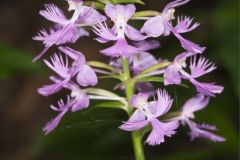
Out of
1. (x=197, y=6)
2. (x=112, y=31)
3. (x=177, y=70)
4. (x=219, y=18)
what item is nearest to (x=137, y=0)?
(x=112, y=31)

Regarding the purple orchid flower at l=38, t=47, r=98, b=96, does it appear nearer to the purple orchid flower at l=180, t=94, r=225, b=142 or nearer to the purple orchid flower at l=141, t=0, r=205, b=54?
the purple orchid flower at l=141, t=0, r=205, b=54

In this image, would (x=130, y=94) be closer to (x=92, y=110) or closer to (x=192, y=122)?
(x=192, y=122)

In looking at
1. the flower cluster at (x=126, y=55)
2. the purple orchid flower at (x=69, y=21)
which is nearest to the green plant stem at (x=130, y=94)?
the flower cluster at (x=126, y=55)

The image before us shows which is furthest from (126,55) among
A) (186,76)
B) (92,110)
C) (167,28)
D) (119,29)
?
(92,110)

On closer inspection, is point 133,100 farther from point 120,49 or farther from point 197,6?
point 197,6

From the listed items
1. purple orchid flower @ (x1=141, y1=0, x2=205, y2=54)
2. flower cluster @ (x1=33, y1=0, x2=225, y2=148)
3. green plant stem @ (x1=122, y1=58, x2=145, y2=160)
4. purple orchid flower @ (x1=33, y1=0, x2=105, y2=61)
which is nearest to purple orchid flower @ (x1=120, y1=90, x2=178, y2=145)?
flower cluster @ (x1=33, y1=0, x2=225, y2=148)

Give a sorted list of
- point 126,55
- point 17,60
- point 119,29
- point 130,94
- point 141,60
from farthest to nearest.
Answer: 1. point 17,60
2. point 141,60
3. point 130,94
4. point 119,29
5. point 126,55
